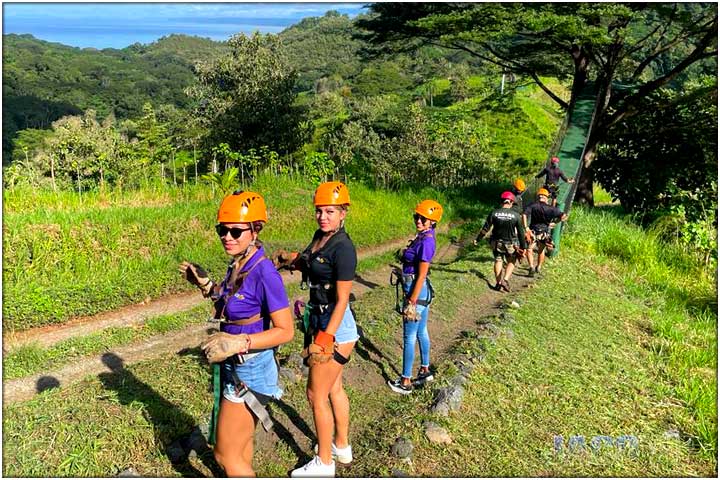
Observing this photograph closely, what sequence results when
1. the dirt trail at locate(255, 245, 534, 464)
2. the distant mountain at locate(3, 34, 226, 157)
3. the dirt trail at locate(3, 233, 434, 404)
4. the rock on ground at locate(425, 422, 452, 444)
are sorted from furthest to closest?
the distant mountain at locate(3, 34, 226, 157), the dirt trail at locate(3, 233, 434, 404), the dirt trail at locate(255, 245, 534, 464), the rock on ground at locate(425, 422, 452, 444)

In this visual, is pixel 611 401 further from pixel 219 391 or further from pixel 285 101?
pixel 285 101

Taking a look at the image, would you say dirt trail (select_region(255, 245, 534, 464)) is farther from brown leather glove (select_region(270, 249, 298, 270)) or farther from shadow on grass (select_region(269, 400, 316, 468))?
brown leather glove (select_region(270, 249, 298, 270))

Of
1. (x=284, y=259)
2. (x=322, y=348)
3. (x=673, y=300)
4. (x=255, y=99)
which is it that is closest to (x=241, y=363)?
(x=322, y=348)

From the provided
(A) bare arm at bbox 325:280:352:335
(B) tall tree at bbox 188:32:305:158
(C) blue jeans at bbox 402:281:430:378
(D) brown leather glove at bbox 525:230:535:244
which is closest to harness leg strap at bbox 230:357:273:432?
(A) bare arm at bbox 325:280:352:335

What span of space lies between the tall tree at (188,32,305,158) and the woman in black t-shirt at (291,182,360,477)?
26157 mm

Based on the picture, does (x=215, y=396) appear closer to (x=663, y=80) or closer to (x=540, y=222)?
(x=540, y=222)

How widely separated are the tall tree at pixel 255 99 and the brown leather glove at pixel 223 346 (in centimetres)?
2696

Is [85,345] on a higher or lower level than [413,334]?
lower

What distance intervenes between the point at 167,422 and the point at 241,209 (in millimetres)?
2417

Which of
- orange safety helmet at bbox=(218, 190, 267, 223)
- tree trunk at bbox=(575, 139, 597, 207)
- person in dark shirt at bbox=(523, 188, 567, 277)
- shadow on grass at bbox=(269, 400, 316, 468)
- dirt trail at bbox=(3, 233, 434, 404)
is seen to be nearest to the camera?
orange safety helmet at bbox=(218, 190, 267, 223)

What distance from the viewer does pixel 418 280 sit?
493 centimetres

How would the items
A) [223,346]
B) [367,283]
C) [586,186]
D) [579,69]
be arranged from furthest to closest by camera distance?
[586,186] → [579,69] → [367,283] → [223,346]

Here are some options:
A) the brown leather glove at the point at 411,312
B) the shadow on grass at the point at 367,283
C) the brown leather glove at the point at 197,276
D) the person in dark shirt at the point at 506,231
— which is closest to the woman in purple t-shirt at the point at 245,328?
the brown leather glove at the point at 197,276

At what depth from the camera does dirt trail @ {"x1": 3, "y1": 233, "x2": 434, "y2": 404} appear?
216 inches
